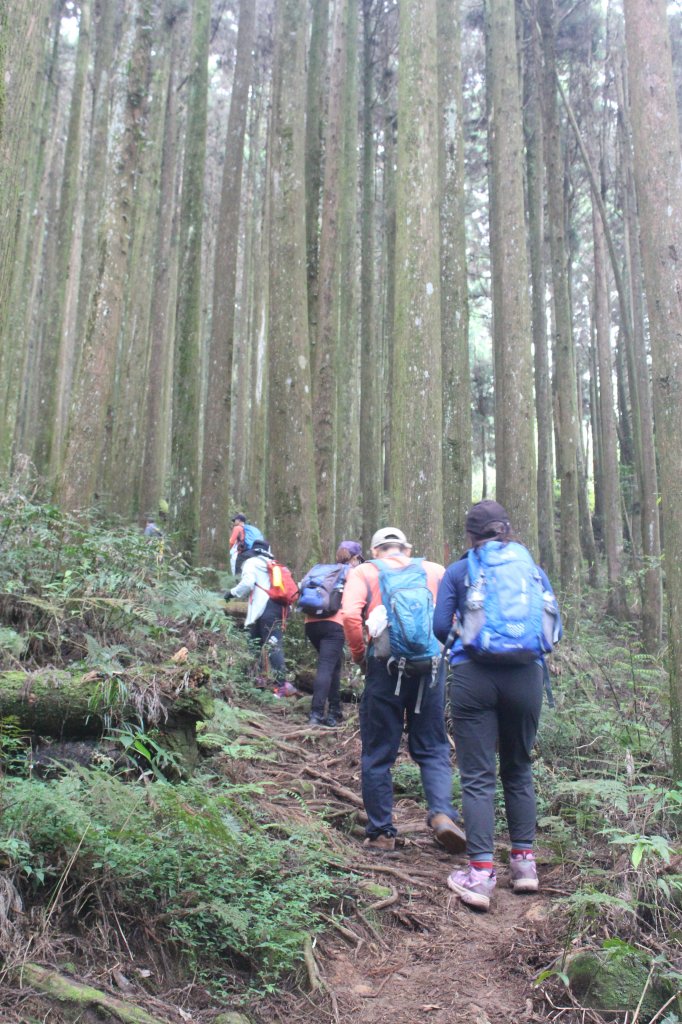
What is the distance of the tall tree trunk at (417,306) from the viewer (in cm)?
718

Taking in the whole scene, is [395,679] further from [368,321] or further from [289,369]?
[368,321]

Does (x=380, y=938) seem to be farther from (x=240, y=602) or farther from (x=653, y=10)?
(x=240, y=602)

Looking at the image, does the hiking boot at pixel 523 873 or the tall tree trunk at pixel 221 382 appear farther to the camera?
the tall tree trunk at pixel 221 382

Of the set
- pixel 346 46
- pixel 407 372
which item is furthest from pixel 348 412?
pixel 407 372

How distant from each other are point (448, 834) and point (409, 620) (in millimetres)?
1269

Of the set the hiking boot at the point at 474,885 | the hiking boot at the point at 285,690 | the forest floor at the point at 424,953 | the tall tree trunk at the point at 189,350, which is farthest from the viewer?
the tall tree trunk at the point at 189,350

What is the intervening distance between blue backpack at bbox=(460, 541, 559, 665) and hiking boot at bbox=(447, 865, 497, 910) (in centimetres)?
109

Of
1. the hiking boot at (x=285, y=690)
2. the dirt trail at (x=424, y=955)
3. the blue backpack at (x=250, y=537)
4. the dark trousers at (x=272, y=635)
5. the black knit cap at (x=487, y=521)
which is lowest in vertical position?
the dirt trail at (x=424, y=955)

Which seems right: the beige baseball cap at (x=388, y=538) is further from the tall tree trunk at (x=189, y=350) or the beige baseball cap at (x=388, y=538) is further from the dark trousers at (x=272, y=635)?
the tall tree trunk at (x=189, y=350)

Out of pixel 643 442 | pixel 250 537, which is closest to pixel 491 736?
pixel 250 537

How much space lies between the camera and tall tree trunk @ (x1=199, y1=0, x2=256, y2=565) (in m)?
12.2

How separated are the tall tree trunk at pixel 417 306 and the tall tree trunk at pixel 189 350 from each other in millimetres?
5079

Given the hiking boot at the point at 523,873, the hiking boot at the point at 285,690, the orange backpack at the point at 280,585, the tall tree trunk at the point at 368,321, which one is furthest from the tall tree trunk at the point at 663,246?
the tall tree trunk at the point at 368,321

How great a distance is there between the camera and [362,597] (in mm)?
5137
